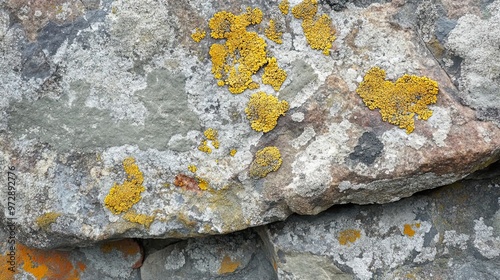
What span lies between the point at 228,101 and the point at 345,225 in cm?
79

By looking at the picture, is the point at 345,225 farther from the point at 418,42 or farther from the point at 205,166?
the point at 418,42

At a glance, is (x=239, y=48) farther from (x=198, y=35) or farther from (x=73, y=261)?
(x=73, y=261)

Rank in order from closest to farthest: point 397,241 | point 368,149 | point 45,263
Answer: point 368,149 < point 397,241 < point 45,263

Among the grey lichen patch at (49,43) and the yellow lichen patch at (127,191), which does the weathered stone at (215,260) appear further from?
the grey lichen patch at (49,43)

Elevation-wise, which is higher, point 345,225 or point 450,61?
point 450,61

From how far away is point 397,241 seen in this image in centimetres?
232

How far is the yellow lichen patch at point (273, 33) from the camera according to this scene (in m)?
2.20

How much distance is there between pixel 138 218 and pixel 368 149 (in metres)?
1.02

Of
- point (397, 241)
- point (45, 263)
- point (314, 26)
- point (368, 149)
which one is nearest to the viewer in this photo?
point (368, 149)

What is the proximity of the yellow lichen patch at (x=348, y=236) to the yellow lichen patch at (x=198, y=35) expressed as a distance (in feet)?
3.54

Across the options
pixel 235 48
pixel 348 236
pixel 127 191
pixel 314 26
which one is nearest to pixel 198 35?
pixel 235 48

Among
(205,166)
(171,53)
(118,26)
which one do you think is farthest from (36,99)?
(205,166)

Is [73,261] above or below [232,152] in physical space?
below

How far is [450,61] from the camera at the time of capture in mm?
2172
